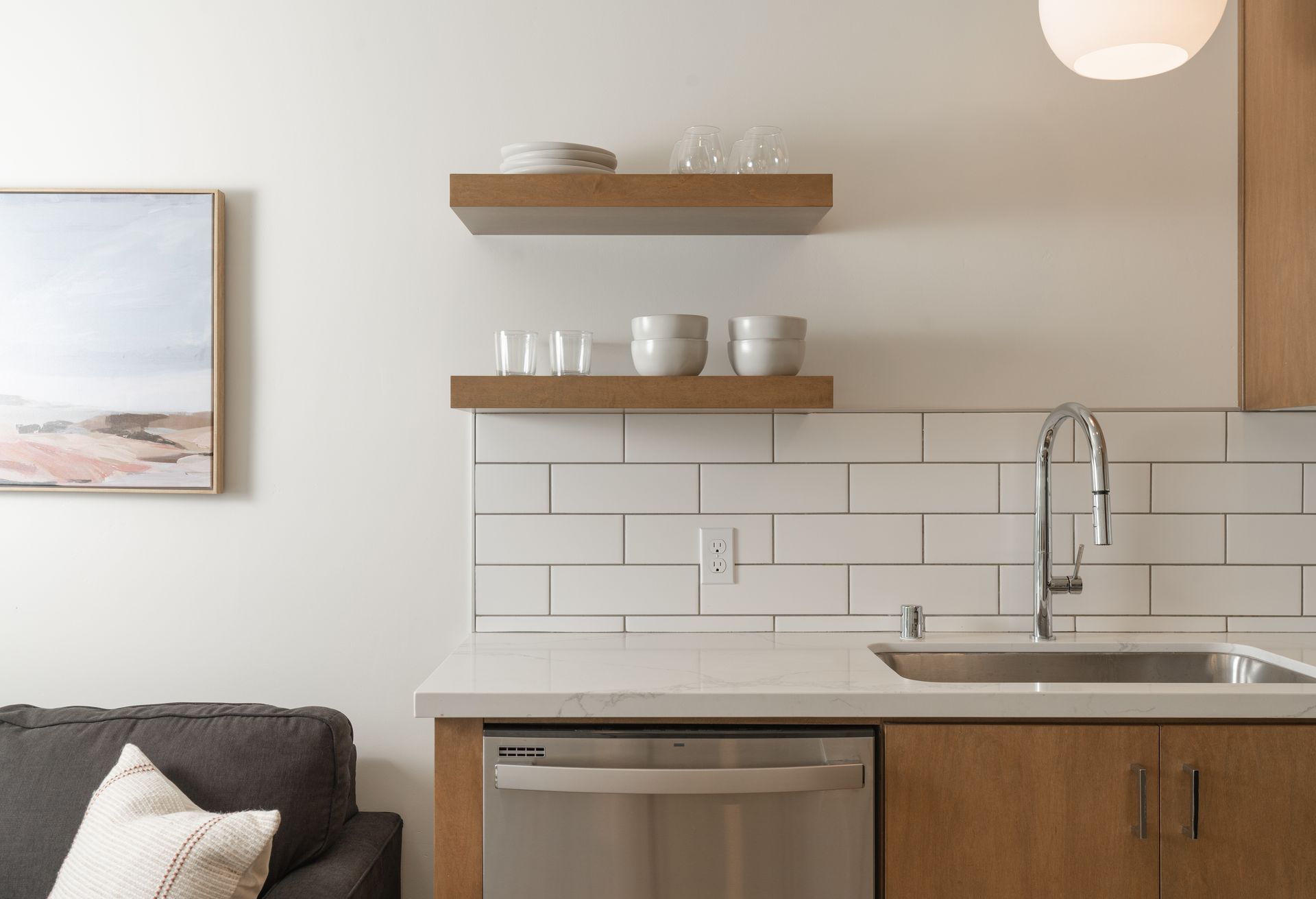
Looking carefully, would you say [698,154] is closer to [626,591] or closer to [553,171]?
[553,171]

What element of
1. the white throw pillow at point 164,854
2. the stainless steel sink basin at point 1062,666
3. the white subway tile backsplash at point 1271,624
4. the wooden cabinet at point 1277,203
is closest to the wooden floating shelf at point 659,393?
the stainless steel sink basin at point 1062,666

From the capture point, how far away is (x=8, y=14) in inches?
76.9

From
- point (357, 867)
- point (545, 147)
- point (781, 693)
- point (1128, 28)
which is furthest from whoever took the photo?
point (545, 147)

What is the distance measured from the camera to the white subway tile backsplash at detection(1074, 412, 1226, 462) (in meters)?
1.92

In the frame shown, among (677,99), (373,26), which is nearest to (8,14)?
(373,26)

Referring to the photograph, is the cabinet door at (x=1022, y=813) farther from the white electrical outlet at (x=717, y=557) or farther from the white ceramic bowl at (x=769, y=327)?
the white ceramic bowl at (x=769, y=327)

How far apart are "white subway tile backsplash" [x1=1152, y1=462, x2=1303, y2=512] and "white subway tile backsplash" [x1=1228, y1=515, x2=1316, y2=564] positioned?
0.08 ft

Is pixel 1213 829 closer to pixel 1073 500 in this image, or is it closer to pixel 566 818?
pixel 1073 500

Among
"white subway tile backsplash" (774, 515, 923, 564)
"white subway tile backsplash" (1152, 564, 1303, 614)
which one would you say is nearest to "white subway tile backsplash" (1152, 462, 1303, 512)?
"white subway tile backsplash" (1152, 564, 1303, 614)

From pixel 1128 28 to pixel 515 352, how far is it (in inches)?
44.3

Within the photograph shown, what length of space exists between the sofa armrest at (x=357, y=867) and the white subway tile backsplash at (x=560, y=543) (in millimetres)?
560

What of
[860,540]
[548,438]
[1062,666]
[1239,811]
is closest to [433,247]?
[548,438]

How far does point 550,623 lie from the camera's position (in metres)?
1.93

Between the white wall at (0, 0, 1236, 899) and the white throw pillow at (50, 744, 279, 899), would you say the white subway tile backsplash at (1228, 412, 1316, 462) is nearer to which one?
the white wall at (0, 0, 1236, 899)
